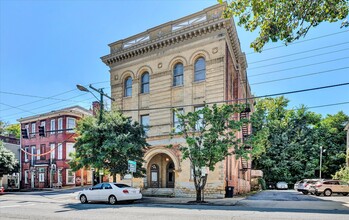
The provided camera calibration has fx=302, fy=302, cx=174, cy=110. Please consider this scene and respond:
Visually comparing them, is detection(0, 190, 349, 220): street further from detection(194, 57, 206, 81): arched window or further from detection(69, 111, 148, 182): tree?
detection(194, 57, 206, 81): arched window

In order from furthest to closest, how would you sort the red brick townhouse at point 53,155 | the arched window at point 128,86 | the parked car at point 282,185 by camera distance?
the parked car at point 282,185
the red brick townhouse at point 53,155
the arched window at point 128,86

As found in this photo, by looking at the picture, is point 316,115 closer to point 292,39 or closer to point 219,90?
point 219,90

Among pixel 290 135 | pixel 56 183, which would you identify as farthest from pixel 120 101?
pixel 290 135

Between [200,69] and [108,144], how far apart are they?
949cm

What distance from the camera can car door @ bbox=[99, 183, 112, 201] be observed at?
1839cm

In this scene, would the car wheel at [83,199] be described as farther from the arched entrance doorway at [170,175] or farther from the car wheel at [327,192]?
the car wheel at [327,192]

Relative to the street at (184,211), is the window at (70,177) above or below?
below

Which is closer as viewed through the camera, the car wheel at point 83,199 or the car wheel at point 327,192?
the car wheel at point 83,199

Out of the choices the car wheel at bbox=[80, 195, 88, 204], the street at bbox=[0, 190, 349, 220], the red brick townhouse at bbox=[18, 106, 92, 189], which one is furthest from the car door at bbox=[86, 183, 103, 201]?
the red brick townhouse at bbox=[18, 106, 92, 189]

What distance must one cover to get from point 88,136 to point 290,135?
42.0m

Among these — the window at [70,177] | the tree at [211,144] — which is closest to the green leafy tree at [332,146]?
the tree at [211,144]

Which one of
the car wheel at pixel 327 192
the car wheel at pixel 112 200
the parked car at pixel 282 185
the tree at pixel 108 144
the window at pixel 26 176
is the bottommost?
the parked car at pixel 282 185

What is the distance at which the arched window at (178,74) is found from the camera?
82.3ft

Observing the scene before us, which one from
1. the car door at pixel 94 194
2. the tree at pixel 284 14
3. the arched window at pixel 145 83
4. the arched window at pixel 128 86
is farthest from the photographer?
the arched window at pixel 128 86
